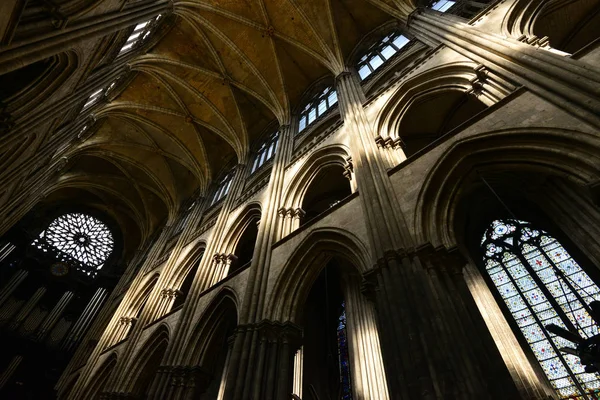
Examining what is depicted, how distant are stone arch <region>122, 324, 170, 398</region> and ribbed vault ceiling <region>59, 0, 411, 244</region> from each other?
7694mm

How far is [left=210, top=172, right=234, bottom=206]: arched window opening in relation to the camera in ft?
48.6

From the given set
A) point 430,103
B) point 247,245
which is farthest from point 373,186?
point 247,245

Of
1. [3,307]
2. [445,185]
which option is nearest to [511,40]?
[445,185]

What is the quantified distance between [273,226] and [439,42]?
5.98m

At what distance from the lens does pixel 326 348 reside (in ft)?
32.9

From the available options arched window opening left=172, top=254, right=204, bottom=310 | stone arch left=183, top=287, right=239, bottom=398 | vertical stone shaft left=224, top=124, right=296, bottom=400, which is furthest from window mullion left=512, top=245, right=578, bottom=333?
arched window opening left=172, top=254, right=204, bottom=310

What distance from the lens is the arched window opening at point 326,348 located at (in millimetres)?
8361

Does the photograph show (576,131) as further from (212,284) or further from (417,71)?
(212,284)

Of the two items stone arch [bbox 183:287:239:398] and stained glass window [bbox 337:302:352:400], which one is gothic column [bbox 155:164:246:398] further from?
stained glass window [bbox 337:302:352:400]

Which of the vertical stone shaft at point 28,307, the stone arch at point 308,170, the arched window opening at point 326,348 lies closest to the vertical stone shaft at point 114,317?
the vertical stone shaft at point 28,307

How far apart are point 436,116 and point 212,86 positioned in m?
10.4

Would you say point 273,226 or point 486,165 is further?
point 273,226

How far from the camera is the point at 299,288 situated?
664 centimetres

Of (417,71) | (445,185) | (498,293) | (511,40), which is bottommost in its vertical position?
(498,293)
